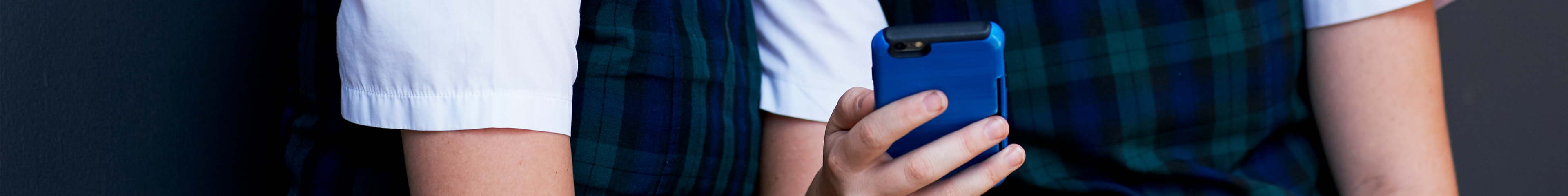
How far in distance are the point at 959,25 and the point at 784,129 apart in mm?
359

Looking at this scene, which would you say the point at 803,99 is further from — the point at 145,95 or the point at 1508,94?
the point at 1508,94

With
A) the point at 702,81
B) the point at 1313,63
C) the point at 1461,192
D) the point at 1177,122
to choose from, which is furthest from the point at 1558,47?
the point at 702,81

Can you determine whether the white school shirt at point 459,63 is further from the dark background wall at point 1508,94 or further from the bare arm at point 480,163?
the dark background wall at point 1508,94

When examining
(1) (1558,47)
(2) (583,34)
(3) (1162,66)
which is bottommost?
(1) (1558,47)

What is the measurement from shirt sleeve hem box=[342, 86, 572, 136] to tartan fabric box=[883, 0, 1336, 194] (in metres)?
0.36

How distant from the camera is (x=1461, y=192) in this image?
3.84ft

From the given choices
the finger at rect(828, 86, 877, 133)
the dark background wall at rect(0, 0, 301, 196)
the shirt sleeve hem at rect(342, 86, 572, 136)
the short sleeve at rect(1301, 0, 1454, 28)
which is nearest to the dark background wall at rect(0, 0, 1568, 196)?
the dark background wall at rect(0, 0, 301, 196)

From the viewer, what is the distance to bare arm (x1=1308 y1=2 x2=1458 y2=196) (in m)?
0.72

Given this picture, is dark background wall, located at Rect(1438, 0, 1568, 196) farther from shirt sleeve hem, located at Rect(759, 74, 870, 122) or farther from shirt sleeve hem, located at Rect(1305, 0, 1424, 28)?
shirt sleeve hem, located at Rect(759, 74, 870, 122)

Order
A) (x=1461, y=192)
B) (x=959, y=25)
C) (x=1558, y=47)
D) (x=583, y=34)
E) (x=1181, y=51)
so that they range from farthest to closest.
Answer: (x=1461, y=192), (x=1558, y=47), (x=1181, y=51), (x=583, y=34), (x=959, y=25)

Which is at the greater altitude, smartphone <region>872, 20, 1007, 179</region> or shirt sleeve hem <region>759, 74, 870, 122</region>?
smartphone <region>872, 20, 1007, 179</region>

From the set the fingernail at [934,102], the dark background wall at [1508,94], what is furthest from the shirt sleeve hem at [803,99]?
the dark background wall at [1508,94]

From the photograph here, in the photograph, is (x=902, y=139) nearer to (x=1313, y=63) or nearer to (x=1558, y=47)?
(x=1313, y=63)

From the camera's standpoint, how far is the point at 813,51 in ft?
2.45
